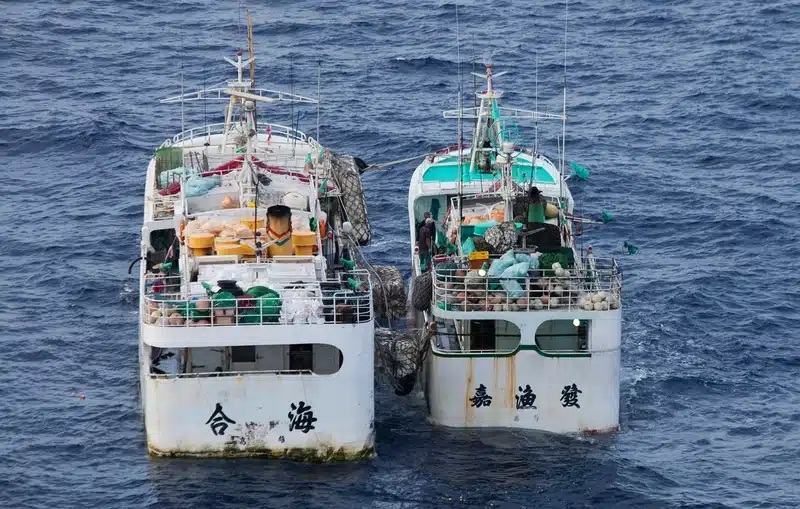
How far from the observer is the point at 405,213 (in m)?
58.3

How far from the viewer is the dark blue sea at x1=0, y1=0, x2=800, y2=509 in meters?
38.2

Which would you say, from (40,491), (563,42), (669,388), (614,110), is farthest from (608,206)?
(40,491)

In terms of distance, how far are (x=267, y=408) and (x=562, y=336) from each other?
845cm

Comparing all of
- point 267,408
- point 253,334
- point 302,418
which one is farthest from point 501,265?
point 267,408

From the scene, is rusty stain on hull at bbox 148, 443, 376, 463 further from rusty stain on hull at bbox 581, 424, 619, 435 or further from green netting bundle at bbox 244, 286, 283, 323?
rusty stain on hull at bbox 581, 424, 619, 435

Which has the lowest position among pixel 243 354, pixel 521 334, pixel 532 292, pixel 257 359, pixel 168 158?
pixel 257 359

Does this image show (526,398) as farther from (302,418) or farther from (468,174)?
(468,174)

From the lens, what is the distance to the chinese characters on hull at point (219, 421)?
37.2 meters

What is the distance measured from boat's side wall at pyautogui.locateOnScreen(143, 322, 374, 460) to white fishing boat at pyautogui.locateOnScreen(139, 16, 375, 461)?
2 cm

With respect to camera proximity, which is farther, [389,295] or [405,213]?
[405,213]

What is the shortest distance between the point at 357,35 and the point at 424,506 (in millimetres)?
45062

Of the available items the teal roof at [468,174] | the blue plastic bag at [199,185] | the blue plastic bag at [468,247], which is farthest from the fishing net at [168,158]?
the blue plastic bag at [468,247]

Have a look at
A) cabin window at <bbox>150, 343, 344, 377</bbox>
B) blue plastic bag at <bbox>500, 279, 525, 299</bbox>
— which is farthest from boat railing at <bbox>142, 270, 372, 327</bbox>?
blue plastic bag at <bbox>500, 279, 525, 299</bbox>

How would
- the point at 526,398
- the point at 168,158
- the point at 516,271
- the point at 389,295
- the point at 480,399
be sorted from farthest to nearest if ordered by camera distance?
the point at 168,158
the point at 389,295
the point at 480,399
the point at 526,398
the point at 516,271
